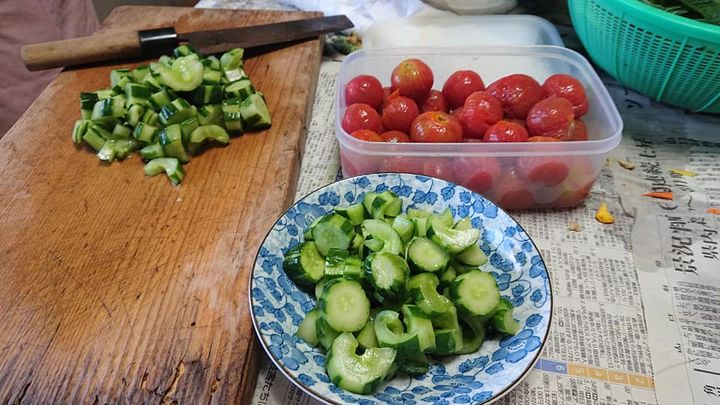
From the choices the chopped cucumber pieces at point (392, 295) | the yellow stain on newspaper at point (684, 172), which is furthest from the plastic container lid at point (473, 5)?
the chopped cucumber pieces at point (392, 295)

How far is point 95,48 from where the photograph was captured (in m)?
1.35

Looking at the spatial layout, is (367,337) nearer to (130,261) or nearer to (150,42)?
(130,261)

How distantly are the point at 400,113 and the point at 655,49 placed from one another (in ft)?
1.86

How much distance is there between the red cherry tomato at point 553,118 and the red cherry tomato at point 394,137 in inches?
10.3

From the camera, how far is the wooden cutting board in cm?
76

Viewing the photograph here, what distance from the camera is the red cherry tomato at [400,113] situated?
3.47 ft

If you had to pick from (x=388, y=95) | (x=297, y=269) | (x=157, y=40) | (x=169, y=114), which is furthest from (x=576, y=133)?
(x=157, y=40)

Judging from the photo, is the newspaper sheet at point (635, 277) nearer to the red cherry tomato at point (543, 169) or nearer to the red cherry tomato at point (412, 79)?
the red cherry tomato at point (543, 169)

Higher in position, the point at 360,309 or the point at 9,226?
the point at 360,309

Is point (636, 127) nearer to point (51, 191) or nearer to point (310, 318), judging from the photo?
point (310, 318)

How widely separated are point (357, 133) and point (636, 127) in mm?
754

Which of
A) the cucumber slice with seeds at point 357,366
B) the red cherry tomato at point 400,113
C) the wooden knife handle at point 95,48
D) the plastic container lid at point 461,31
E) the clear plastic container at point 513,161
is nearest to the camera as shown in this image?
the cucumber slice with seeds at point 357,366

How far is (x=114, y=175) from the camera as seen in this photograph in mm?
1094

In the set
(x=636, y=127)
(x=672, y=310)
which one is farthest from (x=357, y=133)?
(x=636, y=127)
